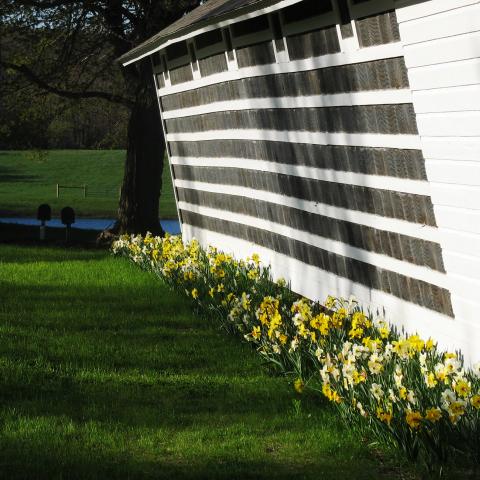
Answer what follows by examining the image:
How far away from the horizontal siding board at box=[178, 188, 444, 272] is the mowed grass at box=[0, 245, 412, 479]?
119cm

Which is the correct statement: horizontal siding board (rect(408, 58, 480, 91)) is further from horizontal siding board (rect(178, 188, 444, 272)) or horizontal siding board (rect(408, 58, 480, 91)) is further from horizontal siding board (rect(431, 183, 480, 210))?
horizontal siding board (rect(178, 188, 444, 272))

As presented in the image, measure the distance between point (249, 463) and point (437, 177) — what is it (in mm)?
2091

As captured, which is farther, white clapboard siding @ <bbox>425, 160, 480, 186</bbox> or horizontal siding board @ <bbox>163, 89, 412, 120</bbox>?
horizontal siding board @ <bbox>163, 89, 412, 120</bbox>

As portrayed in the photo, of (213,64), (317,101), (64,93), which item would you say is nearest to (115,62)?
(64,93)

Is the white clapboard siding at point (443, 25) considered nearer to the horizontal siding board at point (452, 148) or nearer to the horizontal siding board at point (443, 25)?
the horizontal siding board at point (443, 25)

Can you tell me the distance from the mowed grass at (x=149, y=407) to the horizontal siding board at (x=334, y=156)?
5.42ft

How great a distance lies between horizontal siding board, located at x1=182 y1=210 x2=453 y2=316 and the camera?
7.55 meters

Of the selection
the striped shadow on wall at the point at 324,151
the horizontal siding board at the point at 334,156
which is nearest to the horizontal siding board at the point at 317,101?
the striped shadow on wall at the point at 324,151

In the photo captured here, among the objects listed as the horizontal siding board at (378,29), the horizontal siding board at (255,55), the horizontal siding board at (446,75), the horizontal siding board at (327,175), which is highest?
the horizontal siding board at (255,55)

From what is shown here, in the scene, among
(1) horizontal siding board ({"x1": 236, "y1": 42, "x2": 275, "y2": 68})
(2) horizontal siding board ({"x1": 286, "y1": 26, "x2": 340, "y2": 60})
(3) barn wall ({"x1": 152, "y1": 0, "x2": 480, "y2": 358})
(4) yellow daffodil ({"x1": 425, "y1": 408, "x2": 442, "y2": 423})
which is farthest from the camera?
(1) horizontal siding board ({"x1": 236, "y1": 42, "x2": 275, "y2": 68})

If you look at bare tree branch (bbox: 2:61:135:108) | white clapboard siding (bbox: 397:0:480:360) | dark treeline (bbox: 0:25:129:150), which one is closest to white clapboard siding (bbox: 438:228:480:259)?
white clapboard siding (bbox: 397:0:480:360)

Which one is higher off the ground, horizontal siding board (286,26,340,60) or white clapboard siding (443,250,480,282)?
horizontal siding board (286,26,340,60)

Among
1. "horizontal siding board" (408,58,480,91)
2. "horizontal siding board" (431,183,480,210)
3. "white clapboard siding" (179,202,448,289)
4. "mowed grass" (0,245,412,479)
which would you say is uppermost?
"horizontal siding board" (408,58,480,91)

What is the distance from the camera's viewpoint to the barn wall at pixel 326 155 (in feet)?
24.7
